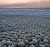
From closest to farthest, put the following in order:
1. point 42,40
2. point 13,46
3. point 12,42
A: point 13,46, point 12,42, point 42,40

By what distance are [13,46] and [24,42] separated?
0.72 ft

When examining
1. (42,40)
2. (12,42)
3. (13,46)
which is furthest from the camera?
(42,40)

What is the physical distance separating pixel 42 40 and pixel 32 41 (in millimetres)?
159

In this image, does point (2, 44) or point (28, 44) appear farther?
point (28, 44)

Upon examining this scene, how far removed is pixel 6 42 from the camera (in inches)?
80.9

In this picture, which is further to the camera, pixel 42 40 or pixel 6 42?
pixel 42 40

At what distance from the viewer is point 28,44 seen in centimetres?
212

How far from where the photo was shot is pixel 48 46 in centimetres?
206

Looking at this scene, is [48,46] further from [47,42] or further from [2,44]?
[2,44]

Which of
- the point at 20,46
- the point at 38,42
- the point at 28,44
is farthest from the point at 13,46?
the point at 38,42

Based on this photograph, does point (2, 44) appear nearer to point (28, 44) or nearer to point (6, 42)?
point (6, 42)

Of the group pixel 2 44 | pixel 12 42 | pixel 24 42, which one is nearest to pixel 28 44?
pixel 24 42

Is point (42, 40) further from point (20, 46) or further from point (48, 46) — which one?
point (20, 46)

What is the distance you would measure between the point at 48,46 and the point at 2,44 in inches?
22.7
